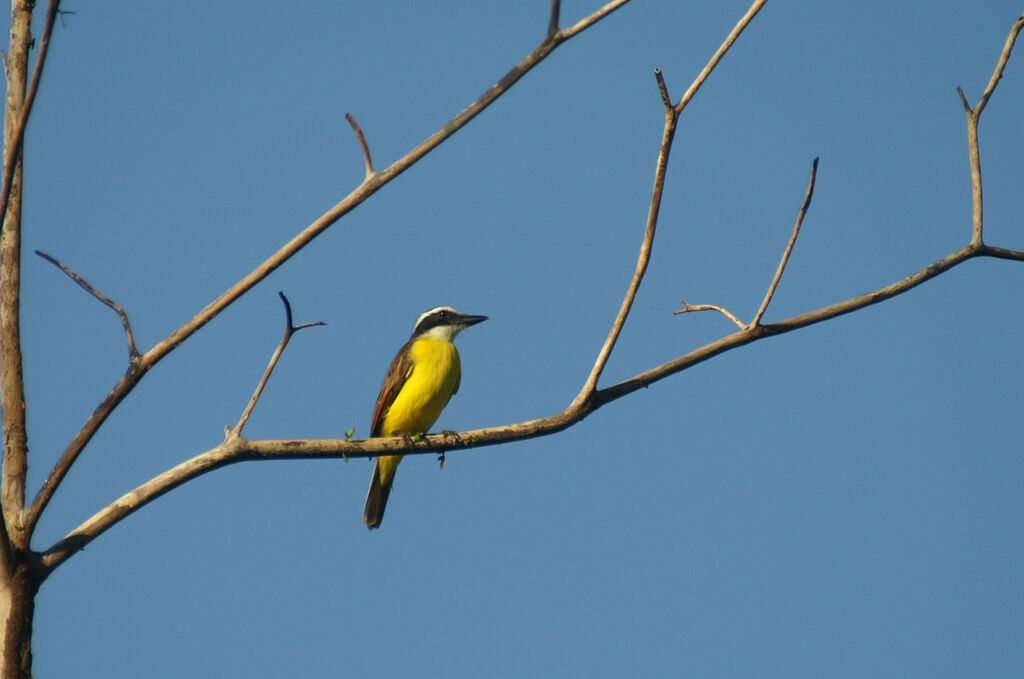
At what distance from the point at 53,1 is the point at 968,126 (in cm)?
430

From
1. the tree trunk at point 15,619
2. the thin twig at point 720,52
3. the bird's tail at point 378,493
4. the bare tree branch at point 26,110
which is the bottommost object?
the tree trunk at point 15,619

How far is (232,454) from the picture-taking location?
4574 mm

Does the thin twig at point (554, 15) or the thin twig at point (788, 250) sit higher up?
the thin twig at point (554, 15)

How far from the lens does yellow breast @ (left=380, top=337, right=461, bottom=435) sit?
8414 millimetres

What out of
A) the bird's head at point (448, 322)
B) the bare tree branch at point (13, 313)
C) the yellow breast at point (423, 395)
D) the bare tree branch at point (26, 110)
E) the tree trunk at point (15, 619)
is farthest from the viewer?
the bird's head at point (448, 322)

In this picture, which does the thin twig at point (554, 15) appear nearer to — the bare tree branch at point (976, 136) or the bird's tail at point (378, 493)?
the bare tree branch at point (976, 136)

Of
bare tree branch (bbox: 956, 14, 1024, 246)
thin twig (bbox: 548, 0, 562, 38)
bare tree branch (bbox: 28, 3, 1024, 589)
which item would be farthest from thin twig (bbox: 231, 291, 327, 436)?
bare tree branch (bbox: 956, 14, 1024, 246)

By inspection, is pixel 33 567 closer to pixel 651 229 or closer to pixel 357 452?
pixel 357 452

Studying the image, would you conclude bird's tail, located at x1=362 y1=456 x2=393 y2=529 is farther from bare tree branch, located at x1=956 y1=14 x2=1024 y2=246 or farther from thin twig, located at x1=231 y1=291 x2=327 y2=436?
bare tree branch, located at x1=956 y1=14 x2=1024 y2=246

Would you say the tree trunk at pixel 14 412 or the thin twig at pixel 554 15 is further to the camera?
the thin twig at pixel 554 15

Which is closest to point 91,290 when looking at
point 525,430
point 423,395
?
point 525,430

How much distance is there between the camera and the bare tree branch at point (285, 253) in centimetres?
434

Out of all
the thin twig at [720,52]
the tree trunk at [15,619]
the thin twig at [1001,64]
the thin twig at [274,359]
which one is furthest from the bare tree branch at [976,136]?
the tree trunk at [15,619]

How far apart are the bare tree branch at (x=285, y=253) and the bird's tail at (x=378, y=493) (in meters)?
4.21
